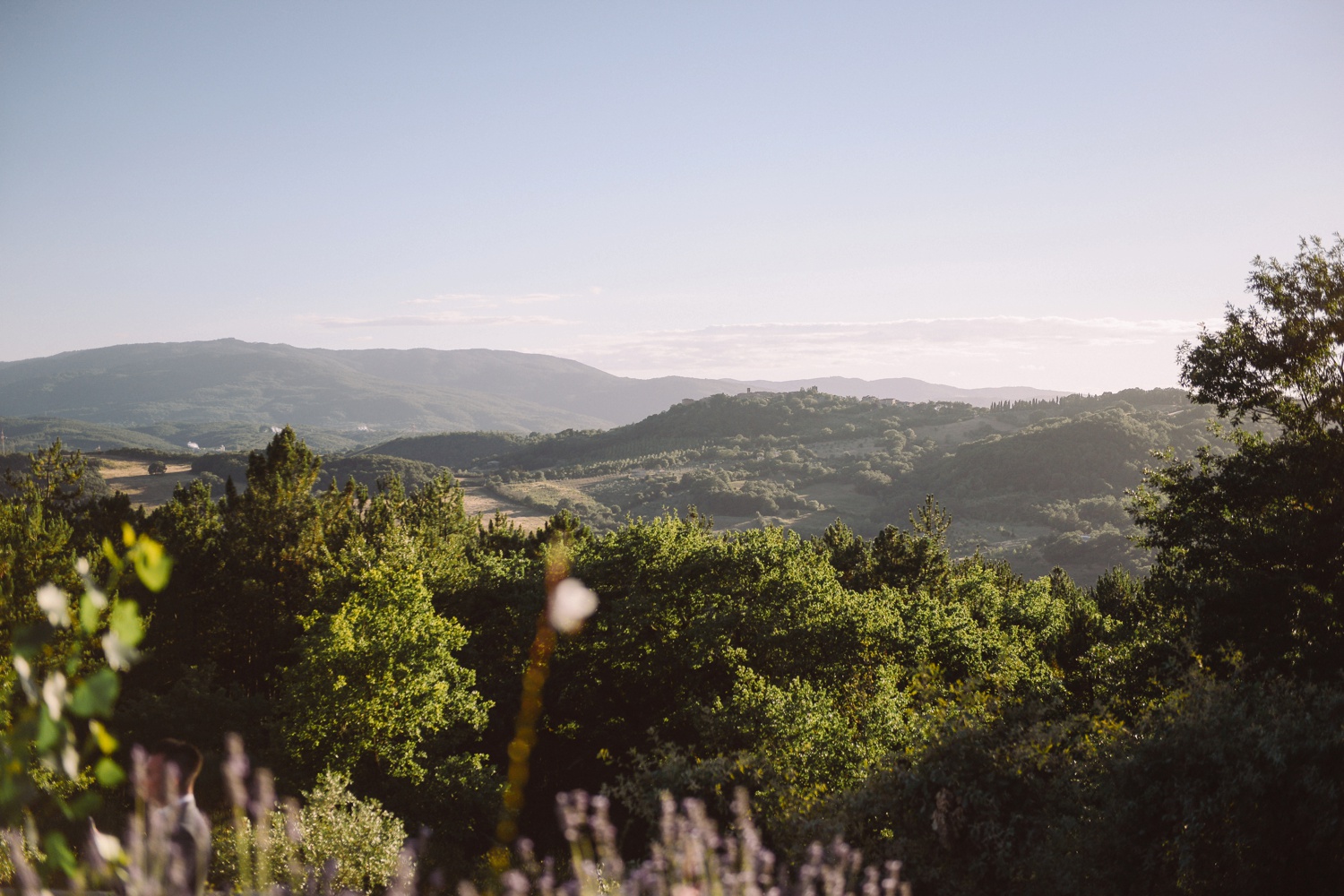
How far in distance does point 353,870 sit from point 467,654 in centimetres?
1799

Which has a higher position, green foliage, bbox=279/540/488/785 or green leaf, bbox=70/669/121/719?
green leaf, bbox=70/669/121/719

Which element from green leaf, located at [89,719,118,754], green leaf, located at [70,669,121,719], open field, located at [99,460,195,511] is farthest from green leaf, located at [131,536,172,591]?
open field, located at [99,460,195,511]

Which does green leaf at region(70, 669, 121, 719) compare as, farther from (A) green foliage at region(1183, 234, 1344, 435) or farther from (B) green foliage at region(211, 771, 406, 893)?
(A) green foliage at region(1183, 234, 1344, 435)

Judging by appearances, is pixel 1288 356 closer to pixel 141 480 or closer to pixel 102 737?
pixel 102 737

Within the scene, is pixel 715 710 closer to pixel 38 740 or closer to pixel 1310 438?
pixel 1310 438

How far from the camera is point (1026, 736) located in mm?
12062

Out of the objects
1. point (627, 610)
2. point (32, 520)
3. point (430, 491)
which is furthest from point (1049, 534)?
point (32, 520)

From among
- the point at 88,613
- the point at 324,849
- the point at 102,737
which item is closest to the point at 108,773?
the point at 102,737

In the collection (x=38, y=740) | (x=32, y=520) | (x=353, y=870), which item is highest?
(x=38, y=740)

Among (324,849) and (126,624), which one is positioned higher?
(126,624)

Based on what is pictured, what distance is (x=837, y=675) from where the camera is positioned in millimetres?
23234

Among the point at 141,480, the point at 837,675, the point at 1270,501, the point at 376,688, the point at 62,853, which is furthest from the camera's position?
the point at 141,480

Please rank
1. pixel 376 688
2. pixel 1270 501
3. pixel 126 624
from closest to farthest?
pixel 126 624 < pixel 1270 501 < pixel 376 688

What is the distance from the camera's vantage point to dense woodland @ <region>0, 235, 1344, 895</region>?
10469mm
